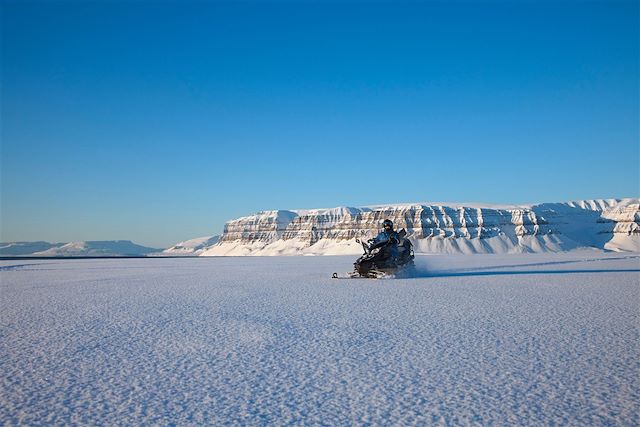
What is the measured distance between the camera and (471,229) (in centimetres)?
13538

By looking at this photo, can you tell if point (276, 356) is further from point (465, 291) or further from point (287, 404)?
Result: point (465, 291)

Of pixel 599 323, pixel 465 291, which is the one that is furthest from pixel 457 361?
pixel 465 291

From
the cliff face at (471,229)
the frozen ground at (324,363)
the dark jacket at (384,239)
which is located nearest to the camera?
the frozen ground at (324,363)

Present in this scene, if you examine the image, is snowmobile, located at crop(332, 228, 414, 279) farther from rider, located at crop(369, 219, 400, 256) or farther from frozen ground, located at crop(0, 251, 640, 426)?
frozen ground, located at crop(0, 251, 640, 426)

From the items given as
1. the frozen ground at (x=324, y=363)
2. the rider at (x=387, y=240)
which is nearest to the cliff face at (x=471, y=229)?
the rider at (x=387, y=240)

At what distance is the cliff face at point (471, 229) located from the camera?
5039 inches

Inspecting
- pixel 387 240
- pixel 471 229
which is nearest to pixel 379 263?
pixel 387 240

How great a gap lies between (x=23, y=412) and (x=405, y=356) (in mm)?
5292

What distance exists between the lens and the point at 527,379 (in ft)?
20.4

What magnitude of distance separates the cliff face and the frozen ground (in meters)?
112

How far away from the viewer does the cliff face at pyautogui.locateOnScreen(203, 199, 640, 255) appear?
128000 mm

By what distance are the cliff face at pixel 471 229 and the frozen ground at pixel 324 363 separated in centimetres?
11232

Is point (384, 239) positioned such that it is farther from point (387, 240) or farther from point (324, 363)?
point (324, 363)

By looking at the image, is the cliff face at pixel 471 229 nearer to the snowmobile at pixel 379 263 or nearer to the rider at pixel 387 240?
the rider at pixel 387 240
